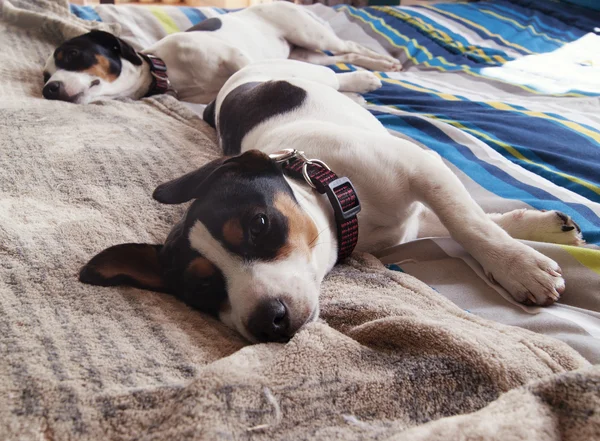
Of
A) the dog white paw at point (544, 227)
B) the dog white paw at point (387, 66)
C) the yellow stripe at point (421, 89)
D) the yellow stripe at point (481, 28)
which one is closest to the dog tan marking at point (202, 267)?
the dog white paw at point (544, 227)

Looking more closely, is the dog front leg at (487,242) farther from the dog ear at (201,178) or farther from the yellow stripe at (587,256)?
the dog ear at (201,178)

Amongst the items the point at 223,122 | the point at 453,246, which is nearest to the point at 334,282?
the point at 453,246

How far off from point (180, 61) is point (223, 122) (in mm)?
1406

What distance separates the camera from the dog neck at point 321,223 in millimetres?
1460

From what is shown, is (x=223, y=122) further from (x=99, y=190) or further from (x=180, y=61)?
(x=180, y=61)

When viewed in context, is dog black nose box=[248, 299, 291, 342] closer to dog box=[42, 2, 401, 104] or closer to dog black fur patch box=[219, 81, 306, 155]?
dog black fur patch box=[219, 81, 306, 155]

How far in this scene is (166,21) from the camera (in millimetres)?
4223

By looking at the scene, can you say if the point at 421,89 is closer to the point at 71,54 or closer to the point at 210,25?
the point at 210,25

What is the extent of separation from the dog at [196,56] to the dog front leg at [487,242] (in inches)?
83.0

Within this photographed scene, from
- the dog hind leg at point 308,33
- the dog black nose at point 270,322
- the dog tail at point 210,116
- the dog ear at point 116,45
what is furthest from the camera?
the dog hind leg at point 308,33

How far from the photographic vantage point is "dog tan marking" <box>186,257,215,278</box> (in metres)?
1.32

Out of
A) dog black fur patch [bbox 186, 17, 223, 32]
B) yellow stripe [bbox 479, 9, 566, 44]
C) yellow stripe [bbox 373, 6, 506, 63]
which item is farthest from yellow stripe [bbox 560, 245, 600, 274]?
dog black fur patch [bbox 186, 17, 223, 32]

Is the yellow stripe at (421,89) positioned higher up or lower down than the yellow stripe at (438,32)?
lower down

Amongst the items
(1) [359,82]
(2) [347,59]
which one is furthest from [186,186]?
(2) [347,59]
